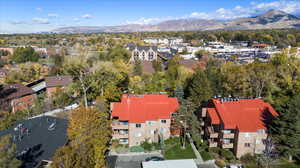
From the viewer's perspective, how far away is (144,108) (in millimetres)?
32750

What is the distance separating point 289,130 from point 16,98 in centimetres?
5022

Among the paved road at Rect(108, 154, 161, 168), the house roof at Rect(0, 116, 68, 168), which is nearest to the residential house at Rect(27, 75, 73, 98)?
the house roof at Rect(0, 116, 68, 168)

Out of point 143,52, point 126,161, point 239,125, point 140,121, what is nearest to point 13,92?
point 140,121

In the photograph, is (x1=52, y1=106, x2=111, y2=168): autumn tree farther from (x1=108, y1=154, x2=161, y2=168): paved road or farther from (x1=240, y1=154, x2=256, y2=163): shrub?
(x1=240, y1=154, x2=256, y2=163): shrub

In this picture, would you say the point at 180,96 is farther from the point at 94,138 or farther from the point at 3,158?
the point at 3,158

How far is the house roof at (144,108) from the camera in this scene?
3156cm

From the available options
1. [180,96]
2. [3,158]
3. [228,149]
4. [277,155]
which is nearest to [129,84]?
[180,96]

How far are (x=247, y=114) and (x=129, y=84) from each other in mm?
29028

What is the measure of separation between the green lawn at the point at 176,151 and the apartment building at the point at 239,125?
3.19 meters

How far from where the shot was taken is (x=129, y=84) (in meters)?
52.0

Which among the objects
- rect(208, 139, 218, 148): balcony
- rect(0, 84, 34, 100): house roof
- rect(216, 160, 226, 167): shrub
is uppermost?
rect(0, 84, 34, 100): house roof

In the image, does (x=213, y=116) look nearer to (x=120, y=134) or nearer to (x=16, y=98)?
(x=120, y=134)

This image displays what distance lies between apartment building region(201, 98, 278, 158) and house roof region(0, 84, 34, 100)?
40.4 meters

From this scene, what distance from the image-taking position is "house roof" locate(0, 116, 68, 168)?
23859 mm
